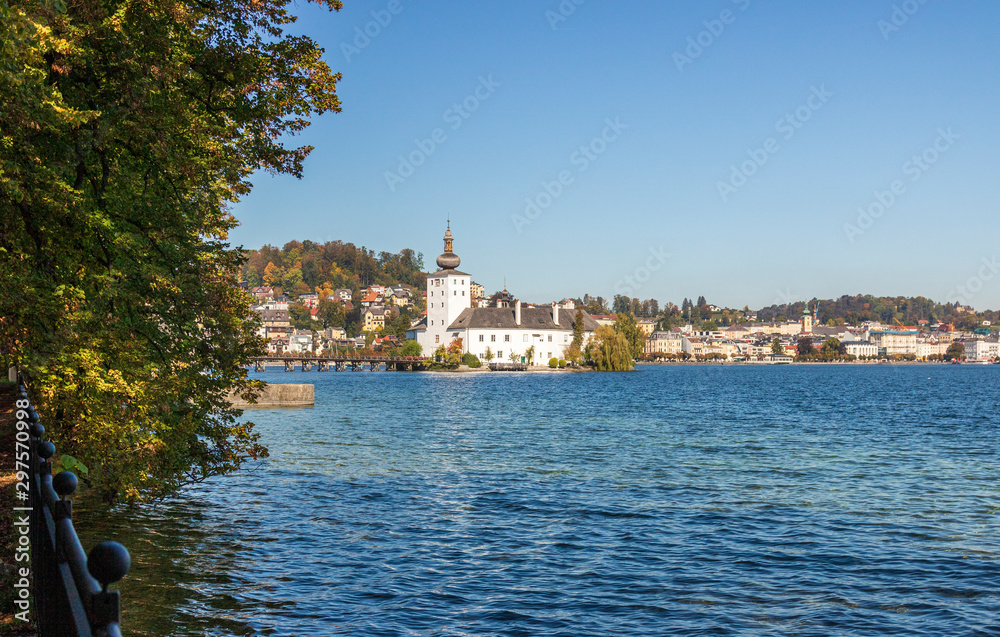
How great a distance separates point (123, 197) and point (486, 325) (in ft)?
486

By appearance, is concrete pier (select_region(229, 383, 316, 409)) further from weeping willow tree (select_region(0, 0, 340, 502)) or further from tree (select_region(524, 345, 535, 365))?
tree (select_region(524, 345, 535, 365))

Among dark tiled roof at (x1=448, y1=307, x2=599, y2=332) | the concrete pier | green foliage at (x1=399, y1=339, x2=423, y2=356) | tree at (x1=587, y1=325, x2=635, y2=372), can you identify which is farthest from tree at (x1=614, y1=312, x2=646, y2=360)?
the concrete pier

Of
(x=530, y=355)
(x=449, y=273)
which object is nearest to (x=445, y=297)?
(x=449, y=273)

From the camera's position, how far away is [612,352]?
153 metres

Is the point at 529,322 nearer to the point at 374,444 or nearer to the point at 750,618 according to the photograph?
the point at 374,444

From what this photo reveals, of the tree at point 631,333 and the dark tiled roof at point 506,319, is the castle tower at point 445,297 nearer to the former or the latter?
the dark tiled roof at point 506,319

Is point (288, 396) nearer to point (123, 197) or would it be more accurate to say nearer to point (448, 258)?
point (123, 197)

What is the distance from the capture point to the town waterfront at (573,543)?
38.6 ft

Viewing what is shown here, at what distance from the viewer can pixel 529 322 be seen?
6511 inches

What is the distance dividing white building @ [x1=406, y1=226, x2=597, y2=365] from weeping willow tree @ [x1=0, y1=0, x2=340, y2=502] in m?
145

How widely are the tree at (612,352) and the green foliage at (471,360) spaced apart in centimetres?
2168

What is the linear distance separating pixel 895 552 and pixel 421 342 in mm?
160376

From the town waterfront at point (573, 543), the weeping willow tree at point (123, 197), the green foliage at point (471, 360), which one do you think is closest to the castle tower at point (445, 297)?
the green foliage at point (471, 360)

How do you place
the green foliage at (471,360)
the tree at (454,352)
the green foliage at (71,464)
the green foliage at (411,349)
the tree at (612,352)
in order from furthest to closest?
the green foliage at (411,349) → the tree at (454,352) → the green foliage at (471,360) → the tree at (612,352) → the green foliage at (71,464)
